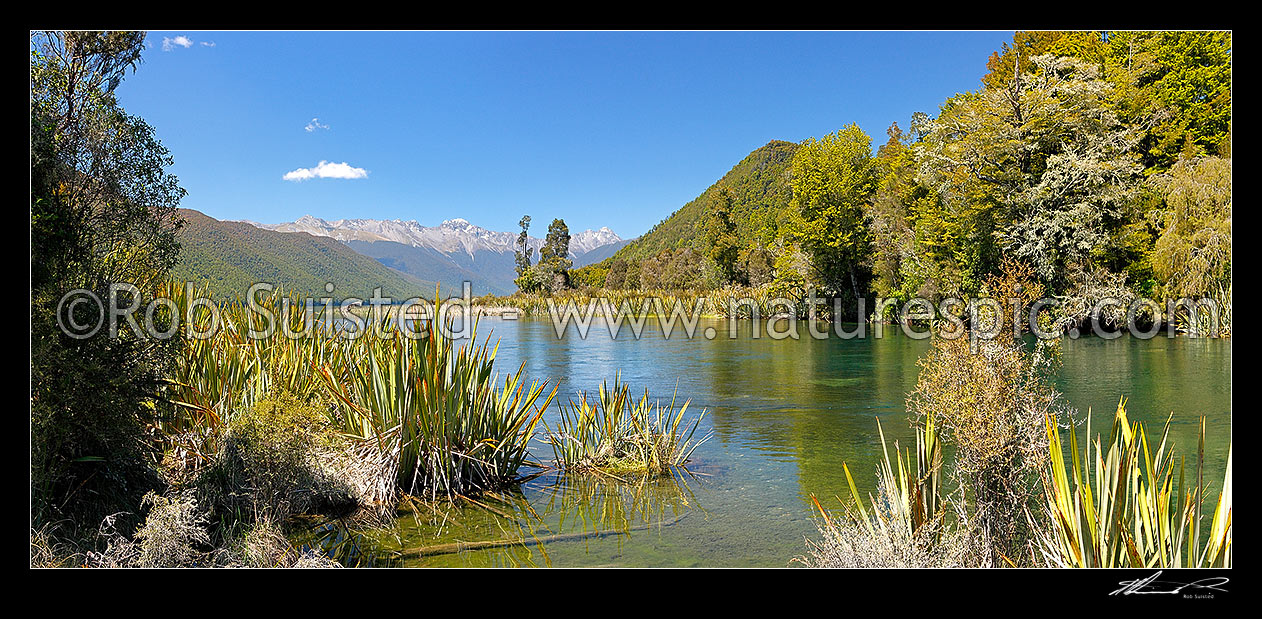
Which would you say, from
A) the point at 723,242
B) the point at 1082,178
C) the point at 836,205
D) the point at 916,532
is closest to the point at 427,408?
the point at 916,532

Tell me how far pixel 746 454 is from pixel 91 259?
5385 mm

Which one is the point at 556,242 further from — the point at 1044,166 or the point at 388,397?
the point at 388,397

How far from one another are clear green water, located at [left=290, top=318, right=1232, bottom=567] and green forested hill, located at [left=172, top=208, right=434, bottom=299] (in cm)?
214

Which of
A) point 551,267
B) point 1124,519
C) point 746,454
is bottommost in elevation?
point 746,454

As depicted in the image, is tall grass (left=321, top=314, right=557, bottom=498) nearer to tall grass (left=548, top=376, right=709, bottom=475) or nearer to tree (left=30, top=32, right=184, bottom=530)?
tall grass (left=548, top=376, right=709, bottom=475)

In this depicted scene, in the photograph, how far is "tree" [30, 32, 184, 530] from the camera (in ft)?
11.1

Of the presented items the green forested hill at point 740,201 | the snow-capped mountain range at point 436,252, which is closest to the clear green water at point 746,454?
the snow-capped mountain range at point 436,252

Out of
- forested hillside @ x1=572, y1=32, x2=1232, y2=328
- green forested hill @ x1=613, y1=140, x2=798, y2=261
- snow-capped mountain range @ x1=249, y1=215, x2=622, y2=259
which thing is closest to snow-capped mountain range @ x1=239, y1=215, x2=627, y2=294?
snow-capped mountain range @ x1=249, y1=215, x2=622, y2=259

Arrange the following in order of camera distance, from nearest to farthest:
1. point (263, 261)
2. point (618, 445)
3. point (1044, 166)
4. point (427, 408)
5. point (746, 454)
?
point (427, 408)
point (618, 445)
point (746, 454)
point (263, 261)
point (1044, 166)

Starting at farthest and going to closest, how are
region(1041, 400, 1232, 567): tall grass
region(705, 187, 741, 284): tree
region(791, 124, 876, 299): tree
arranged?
region(705, 187, 741, 284): tree → region(791, 124, 876, 299): tree → region(1041, 400, 1232, 567): tall grass

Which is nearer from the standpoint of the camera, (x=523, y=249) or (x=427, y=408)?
(x=427, y=408)

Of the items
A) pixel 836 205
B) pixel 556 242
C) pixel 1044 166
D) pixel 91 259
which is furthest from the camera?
pixel 556 242

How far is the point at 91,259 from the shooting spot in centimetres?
376
